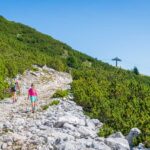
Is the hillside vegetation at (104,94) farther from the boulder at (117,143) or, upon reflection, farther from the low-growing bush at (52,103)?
the low-growing bush at (52,103)

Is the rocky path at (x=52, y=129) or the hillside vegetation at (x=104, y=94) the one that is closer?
the rocky path at (x=52, y=129)

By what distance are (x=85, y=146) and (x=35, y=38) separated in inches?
2026

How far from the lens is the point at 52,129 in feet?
61.6

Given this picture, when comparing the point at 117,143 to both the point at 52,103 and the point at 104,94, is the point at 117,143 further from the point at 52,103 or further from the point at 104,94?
the point at 104,94

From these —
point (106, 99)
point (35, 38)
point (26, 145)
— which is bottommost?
point (26, 145)

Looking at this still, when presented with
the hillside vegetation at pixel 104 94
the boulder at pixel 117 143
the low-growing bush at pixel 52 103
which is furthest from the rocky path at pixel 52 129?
the hillside vegetation at pixel 104 94

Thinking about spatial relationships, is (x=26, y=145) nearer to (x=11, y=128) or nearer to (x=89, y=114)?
(x=11, y=128)

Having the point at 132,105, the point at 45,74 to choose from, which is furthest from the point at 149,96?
the point at 45,74

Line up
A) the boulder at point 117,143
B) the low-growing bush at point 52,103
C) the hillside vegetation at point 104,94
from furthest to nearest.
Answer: the low-growing bush at point 52,103
the hillside vegetation at point 104,94
the boulder at point 117,143

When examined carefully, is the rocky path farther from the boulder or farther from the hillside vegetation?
the hillside vegetation

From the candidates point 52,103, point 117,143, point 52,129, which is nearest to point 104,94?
point 52,103

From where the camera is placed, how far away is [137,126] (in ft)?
66.8

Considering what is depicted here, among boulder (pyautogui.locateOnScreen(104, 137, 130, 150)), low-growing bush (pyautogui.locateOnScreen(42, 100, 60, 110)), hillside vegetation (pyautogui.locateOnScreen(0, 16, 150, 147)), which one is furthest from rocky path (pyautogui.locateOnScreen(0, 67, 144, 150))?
hillside vegetation (pyautogui.locateOnScreen(0, 16, 150, 147))

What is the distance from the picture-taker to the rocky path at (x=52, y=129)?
16.5m
